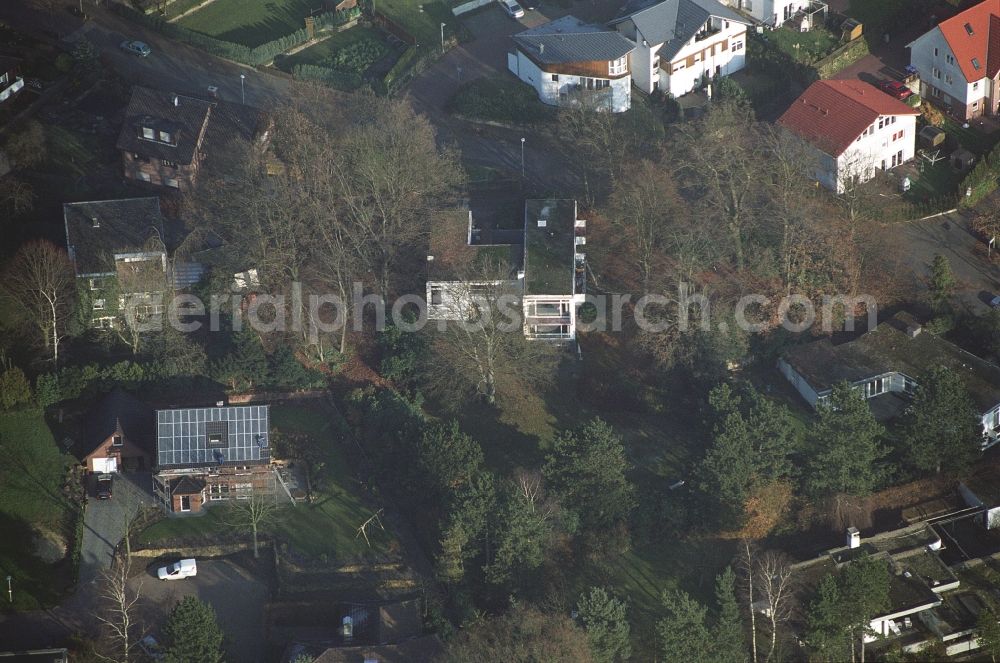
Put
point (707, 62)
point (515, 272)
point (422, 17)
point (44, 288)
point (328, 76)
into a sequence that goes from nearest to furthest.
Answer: point (44, 288) < point (515, 272) < point (707, 62) < point (328, 76) < point (422, 17)

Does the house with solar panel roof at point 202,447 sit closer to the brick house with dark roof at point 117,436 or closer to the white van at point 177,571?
the brick house with dark roof at point 117,436

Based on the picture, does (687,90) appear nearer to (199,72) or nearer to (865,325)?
(865,325)

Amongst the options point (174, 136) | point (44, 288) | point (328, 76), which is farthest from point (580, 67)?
point (44, 288)

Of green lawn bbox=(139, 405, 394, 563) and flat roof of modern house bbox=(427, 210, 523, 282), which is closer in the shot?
green lawn bbox=(139, 405, 394, 563)

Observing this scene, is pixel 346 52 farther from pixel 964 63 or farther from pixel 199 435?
pixel 964 63

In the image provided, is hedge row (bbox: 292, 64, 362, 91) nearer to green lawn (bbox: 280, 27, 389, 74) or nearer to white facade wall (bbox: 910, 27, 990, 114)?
green lawn (bbox: 280, 27, 389, 74)

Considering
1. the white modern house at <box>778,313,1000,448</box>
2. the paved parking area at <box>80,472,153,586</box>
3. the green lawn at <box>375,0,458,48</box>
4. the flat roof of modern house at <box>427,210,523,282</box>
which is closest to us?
the paved parking area at <box>80,472,153,586</box>

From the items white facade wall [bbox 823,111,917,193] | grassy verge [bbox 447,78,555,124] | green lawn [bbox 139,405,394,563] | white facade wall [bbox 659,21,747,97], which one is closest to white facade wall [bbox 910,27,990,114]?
white facade wall [bbox 823,111,917,193]
